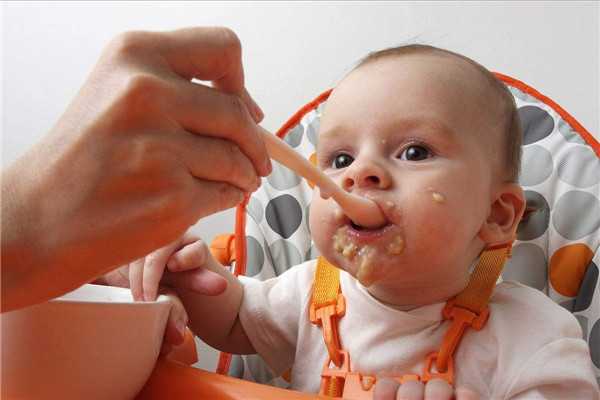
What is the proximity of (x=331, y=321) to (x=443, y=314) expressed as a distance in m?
0.14

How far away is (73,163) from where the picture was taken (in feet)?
1.38

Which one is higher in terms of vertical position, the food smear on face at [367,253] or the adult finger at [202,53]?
the adult finger at [202,53]

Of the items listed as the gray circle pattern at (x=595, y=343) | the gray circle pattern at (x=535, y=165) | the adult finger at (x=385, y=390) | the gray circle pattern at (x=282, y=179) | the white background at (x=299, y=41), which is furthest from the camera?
the white background at (x=299, y=41)

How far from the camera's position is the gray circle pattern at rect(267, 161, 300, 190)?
1043 millimetres

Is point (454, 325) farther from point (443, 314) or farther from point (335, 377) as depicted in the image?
point (335, 377)

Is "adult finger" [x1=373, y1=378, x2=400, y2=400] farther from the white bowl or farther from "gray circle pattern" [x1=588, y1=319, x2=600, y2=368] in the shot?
"gray circle pattern" [x1=588, y1=319, x2=600, y2=368]

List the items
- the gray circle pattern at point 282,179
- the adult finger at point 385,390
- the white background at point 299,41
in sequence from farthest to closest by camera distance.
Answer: the white background at point 299,41 < the gray circle pattern at point 282,179 < the adult finger at point 385,390

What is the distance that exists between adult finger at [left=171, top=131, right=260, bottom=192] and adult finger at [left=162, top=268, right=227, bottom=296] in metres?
0.30

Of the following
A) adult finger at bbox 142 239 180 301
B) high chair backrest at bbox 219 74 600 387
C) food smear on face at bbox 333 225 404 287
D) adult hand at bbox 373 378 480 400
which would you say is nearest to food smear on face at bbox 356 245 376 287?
food smear on face at bbox 333 225 404 287

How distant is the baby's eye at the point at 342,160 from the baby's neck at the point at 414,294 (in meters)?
0.14

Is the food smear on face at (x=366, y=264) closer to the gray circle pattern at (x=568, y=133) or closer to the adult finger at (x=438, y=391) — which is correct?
the adult finger at (x=438, y=391)

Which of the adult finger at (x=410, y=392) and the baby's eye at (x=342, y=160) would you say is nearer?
the adult finger at (x=410, y=392)

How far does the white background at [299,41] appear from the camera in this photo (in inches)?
50.8

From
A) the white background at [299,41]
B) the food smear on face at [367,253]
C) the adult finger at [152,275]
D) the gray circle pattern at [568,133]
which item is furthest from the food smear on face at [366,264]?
the white background at [299,41]
